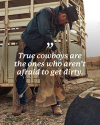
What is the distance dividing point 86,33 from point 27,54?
10.7ft

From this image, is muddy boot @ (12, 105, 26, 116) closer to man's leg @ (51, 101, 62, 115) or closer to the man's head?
man's leg @ (51, 101, 62, 115)

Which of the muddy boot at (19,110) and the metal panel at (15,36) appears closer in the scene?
the muddy boot at (19,110)

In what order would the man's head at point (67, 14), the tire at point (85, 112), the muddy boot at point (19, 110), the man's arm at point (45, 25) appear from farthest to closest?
1. the muddy boot at point (19, 110)
2. the man's head at point (67, 14)
3. the man's arm at point (45, 25)
4. the tire at point (85, 112)

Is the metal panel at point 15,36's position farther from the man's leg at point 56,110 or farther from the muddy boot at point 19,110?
the man's leg at point 56,110

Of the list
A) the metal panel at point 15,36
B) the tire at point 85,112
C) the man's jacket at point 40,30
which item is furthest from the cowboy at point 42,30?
the tire at point 85,112

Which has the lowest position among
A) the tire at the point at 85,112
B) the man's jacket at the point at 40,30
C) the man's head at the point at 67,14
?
the tire at the point at 85,112

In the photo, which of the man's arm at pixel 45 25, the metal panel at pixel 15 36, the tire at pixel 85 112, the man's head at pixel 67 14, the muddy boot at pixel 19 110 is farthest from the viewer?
the metal panel at pixel 15 36

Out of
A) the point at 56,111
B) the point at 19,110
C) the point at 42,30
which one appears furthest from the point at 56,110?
the point at 42,30

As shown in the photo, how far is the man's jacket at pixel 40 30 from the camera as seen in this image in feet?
8.06

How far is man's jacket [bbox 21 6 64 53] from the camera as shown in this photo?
8.06 feet

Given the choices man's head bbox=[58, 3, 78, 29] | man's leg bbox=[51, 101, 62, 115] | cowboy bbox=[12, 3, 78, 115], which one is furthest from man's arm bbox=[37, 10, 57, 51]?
man's leg bbox=[51, 101, 62, 115]

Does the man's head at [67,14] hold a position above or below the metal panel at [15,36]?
above

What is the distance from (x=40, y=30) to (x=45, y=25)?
116mm

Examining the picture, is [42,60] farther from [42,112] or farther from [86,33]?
[86,33]
